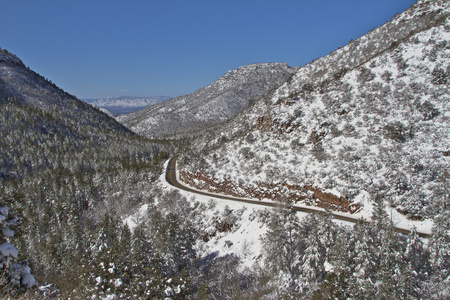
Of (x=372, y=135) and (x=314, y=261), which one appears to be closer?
(x=314, y=261)

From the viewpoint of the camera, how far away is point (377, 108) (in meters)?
44.3

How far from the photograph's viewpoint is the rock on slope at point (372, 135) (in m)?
34.9

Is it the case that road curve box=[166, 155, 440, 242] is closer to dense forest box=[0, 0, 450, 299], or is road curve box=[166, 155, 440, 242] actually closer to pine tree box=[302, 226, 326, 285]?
dense forest box=[0, 0, 450, 299]

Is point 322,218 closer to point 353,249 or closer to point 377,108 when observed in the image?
point 353,249

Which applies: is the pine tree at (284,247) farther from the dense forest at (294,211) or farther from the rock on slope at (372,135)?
the rock on slope at (372,135)

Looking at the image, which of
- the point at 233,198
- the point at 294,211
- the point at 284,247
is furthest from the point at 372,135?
the point at 284,247

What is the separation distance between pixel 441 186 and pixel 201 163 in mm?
39751

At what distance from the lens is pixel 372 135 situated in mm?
41344

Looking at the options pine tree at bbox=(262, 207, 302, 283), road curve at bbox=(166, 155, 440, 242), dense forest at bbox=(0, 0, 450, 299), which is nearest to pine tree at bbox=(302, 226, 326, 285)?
dense forest at bbox=(0, 0, 450, 299)

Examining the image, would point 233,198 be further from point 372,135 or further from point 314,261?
point 314,261

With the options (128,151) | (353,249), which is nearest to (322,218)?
(353,249)

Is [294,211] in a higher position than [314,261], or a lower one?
higher

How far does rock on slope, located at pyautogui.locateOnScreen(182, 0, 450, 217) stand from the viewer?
3491cm

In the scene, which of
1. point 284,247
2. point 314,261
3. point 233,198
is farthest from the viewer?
point 233,198
